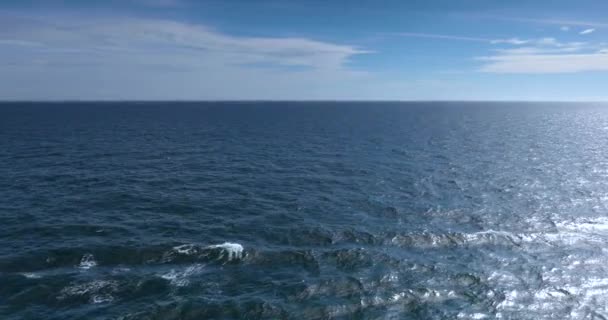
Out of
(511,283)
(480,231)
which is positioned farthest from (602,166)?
(511,283)

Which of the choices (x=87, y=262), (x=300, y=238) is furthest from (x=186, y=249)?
(x=300, y=238)

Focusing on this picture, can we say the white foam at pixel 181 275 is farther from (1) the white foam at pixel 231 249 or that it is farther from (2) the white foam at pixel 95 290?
(2) the white foam at pixel 95 290

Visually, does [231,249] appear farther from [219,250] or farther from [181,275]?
[181,275]

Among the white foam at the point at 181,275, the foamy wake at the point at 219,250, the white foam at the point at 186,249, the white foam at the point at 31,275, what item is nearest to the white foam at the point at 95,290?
the white foam at the point at 31,275

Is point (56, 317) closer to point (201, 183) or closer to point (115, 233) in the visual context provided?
point (115, 233)

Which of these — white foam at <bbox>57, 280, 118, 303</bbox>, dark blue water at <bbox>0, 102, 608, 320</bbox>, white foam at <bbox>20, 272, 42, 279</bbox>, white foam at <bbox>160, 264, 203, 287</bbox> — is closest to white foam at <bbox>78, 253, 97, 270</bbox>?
dark blue water at <bbox>0, 102, 608, 320</bbox>

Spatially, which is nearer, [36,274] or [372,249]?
[36,274]

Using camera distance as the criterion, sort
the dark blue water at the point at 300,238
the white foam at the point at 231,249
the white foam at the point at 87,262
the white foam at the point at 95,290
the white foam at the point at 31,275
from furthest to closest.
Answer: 1. the white foam at the point at 231,249
2. the white foam at the point at 87,262
3. the white foam at the point at 31,275
4. the dark blue water at the point at 300,238
5. the white foam at the point at 95,290
